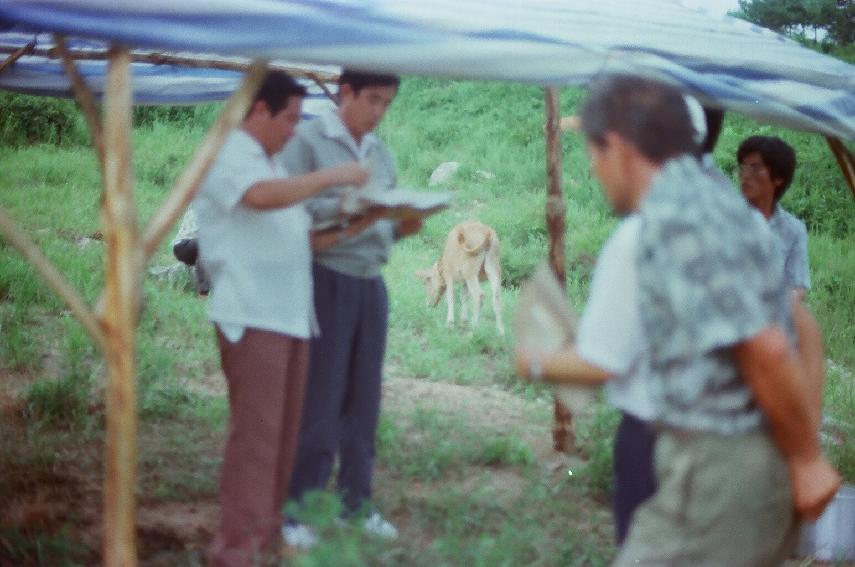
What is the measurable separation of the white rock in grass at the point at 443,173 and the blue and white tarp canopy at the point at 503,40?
10.1 m

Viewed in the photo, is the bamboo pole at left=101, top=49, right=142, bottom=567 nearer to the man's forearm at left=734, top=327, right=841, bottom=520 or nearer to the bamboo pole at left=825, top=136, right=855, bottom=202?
the man's forearm at left=734, top=327, right=841, bottom=520

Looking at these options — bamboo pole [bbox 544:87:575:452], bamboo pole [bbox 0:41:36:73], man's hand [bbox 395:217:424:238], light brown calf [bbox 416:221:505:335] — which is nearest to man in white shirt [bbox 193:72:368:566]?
man's hand [bbox 395:217:424:238]

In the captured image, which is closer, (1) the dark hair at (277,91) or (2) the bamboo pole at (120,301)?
(2) the bamboo pole at (120,301)

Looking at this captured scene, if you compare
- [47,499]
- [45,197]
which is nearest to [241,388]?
[47,499]

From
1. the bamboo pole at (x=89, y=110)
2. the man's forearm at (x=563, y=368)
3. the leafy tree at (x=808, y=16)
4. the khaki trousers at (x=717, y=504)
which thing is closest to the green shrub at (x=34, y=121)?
the leafy tree at (x=808, y=16)

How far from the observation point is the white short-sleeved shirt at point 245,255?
145 inches

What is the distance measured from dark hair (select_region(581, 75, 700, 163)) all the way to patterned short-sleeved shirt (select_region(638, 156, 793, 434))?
0.05 metres

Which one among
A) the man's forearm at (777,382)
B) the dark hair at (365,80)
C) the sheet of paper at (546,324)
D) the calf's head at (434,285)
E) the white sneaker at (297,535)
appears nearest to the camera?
the man's forearm at (777,382)

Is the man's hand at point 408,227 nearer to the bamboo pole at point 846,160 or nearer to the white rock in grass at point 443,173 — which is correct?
the bamboo pole at point 846,160

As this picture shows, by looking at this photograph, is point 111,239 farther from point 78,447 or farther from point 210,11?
point 78,447

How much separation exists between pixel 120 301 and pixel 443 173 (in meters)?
12.4

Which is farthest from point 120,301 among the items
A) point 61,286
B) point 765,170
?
point 765,170

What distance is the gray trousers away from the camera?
4297mm

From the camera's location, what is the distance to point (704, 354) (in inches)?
86.8
